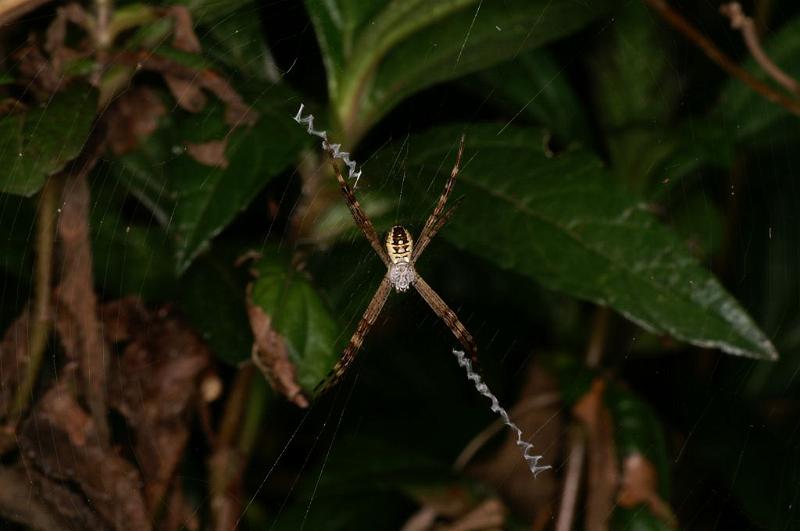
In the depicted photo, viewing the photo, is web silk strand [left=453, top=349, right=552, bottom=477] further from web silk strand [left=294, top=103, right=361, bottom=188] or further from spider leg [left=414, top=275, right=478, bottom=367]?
web silk strand [left=294, top=103, right=361, bottom=188]

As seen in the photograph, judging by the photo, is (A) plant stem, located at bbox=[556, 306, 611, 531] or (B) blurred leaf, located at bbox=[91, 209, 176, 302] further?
(A) plant stem, located at bbox=[556, 306, 611, 531]

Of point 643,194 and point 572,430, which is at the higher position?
point 643,194

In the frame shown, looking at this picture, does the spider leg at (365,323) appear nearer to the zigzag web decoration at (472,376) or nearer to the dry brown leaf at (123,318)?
the zigzag web decoration at (472,376)

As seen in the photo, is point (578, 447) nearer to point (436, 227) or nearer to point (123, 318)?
point (436, 227)

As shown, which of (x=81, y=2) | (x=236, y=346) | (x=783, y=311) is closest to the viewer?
(x=236, y=346)

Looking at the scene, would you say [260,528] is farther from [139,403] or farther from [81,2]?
[81,2]

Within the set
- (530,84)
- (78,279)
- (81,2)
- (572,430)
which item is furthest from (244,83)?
(572,430)

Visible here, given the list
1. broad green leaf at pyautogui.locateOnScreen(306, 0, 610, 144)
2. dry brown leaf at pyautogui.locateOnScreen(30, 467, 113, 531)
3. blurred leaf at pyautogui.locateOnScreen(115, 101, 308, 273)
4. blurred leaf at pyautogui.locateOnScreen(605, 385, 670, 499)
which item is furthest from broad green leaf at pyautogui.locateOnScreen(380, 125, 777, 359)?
dry brown leaf at pyautogui.locateOnScreen(30, 467, 113, 531)

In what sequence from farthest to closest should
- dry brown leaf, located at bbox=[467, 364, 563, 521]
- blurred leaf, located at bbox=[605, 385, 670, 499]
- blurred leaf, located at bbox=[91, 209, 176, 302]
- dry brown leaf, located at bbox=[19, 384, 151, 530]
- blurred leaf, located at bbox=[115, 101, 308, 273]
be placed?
dry brown leaf, located at bbox=[467, 364, 563, 521] → blurred leaf, located at bbox=[605, 385, 670, 499] → blurred leaf, located at bbox=[91, 209, 176, 302] → dry brown leaf, located at bbox=[19, 384, 151, 530] → blurred leaf, located at bbox=[115, 101, 308, 273]
